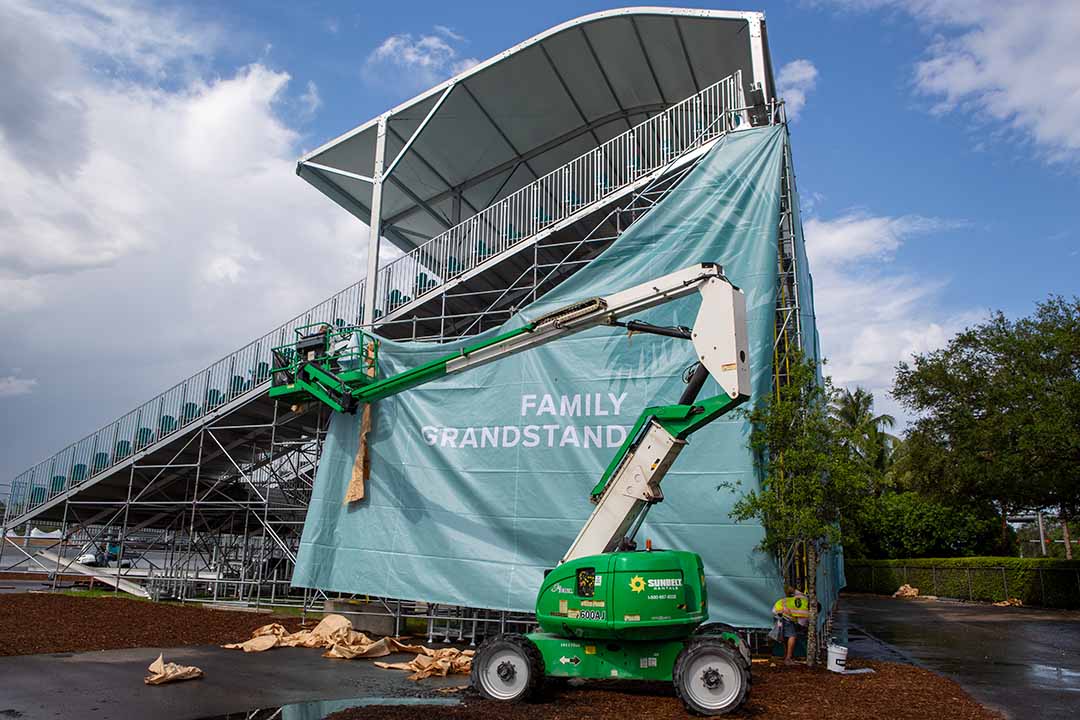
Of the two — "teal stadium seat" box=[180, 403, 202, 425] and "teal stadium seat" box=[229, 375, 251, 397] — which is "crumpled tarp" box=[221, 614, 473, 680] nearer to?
"teal stadium seat" box=[229, 375, 251, 397]

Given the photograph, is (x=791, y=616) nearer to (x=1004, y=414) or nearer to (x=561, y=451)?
(x=561, y=451)

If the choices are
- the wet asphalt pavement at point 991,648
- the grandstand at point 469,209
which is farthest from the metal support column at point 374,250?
the wet asphalt pavement at point 991,648

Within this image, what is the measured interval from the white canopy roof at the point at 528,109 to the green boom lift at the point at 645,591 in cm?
690

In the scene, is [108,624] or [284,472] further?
[284,472]

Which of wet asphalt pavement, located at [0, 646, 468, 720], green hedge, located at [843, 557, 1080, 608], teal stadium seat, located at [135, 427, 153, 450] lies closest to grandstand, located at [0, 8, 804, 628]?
teal stadium seat, located at [135, 427, 153, 450]

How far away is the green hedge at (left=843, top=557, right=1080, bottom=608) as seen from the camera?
27.4 metres

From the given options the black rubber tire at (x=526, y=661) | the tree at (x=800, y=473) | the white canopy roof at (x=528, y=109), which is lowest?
the black rubber tire at (x=526, y=661)

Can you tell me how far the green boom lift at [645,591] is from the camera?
26.5 feet

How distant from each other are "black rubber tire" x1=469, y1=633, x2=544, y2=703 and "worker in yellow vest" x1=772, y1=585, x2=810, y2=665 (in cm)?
423

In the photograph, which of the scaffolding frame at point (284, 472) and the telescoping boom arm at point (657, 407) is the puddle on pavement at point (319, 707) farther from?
the scaffolding frame at point (284, 472)

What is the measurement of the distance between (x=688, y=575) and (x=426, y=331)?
34.1 feet

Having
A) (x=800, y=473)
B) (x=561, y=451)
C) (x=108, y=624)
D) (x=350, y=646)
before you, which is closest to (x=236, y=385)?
(x=108, y=624)

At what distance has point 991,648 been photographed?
1508cm

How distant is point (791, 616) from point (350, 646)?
21.8 ft
